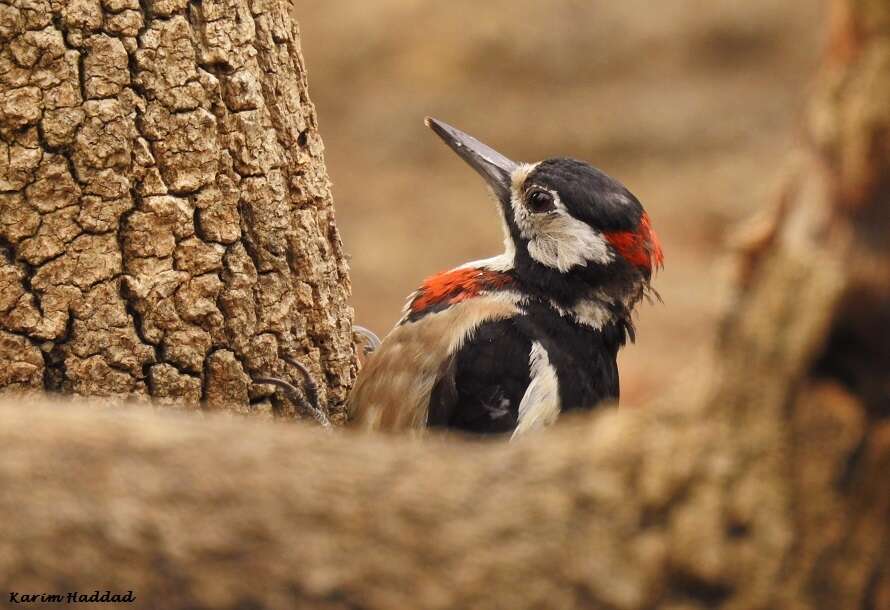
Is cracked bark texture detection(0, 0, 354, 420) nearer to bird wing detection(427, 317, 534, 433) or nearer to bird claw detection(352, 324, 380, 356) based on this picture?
bird wing detection(427, 317, 534, 433)

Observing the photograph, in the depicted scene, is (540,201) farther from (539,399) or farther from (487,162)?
(539,399)

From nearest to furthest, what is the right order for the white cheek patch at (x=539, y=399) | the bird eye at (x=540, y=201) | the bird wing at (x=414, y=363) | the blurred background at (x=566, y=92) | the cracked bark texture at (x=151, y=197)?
the cracked bark texture at (x=151, y=197), the bird wing at (x=414, y=363), the white cheek patch at (x=539, y=399), the bird eye at (x=540, y=201), the blurred background at (x=566, y=92)

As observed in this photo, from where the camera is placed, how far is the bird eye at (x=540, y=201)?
147 inches

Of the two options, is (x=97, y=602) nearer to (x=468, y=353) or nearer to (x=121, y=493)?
(x=121, y=493)

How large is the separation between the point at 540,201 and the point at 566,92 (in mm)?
6654

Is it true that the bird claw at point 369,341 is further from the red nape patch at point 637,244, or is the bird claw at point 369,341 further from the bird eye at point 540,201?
the red nape patch at point 637,244

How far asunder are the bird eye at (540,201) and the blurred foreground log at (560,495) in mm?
2052

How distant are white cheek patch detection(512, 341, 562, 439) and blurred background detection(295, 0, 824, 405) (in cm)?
639

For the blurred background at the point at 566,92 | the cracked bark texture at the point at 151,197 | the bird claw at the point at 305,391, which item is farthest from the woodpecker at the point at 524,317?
the blurred background at the point at 566,92

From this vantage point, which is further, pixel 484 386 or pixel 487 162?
pixel 487 162

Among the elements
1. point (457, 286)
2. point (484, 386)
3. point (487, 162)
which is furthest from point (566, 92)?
point (484, 386)

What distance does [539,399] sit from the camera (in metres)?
3.37

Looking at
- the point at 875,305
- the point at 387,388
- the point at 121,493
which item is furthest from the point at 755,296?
the point at 387,388

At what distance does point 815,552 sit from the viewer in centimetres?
158
